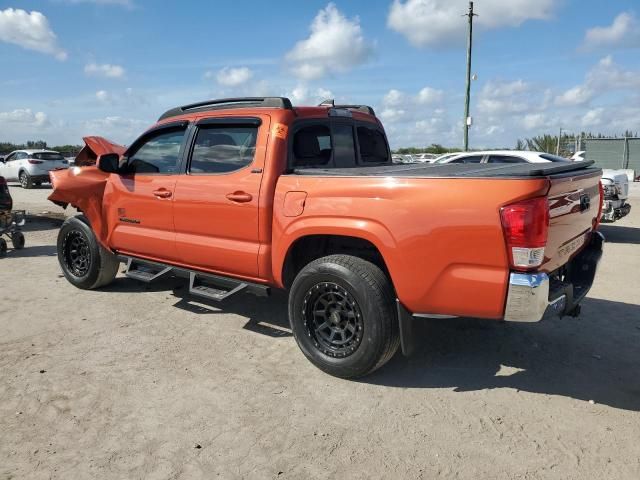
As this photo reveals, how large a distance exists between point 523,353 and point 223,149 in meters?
3.02

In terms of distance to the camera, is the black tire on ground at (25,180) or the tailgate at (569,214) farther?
the black tire on ground at (25,180)

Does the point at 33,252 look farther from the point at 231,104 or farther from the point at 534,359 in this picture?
the point at 534,359

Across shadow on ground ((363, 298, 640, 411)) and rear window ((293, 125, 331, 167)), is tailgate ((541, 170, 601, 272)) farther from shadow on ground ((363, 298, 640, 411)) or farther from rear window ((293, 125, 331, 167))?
rear window ((293, 125, 331, 167))

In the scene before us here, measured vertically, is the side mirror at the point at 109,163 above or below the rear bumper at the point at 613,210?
above

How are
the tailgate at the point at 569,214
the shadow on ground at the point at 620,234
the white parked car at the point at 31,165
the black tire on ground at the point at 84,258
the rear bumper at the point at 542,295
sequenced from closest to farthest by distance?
the rear bumper at the point at 542,295 → the tailgate at the point at 569,214 → the black tire on ground at the point at 84,258 → the shadow on ground at the point at 620,234 → the white parked car at the point at 31,165

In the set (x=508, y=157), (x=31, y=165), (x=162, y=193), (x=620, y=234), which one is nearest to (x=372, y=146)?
(x=162, y=193)

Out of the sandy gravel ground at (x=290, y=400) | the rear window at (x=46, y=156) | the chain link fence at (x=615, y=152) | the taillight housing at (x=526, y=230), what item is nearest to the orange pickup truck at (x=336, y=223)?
the taillight housing at (x=526, y=230)

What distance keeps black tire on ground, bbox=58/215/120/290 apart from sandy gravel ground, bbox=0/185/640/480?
0.59m

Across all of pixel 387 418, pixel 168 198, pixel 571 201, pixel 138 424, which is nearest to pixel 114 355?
pixel 138 424

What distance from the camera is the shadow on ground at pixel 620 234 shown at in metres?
9.35

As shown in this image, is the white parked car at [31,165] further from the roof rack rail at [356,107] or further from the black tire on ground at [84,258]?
the roof rack rail at [356,107]

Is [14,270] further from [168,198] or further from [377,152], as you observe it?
[377,152]

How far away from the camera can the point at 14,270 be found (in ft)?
23.1

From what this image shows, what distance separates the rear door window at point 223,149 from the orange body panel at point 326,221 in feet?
0.36
